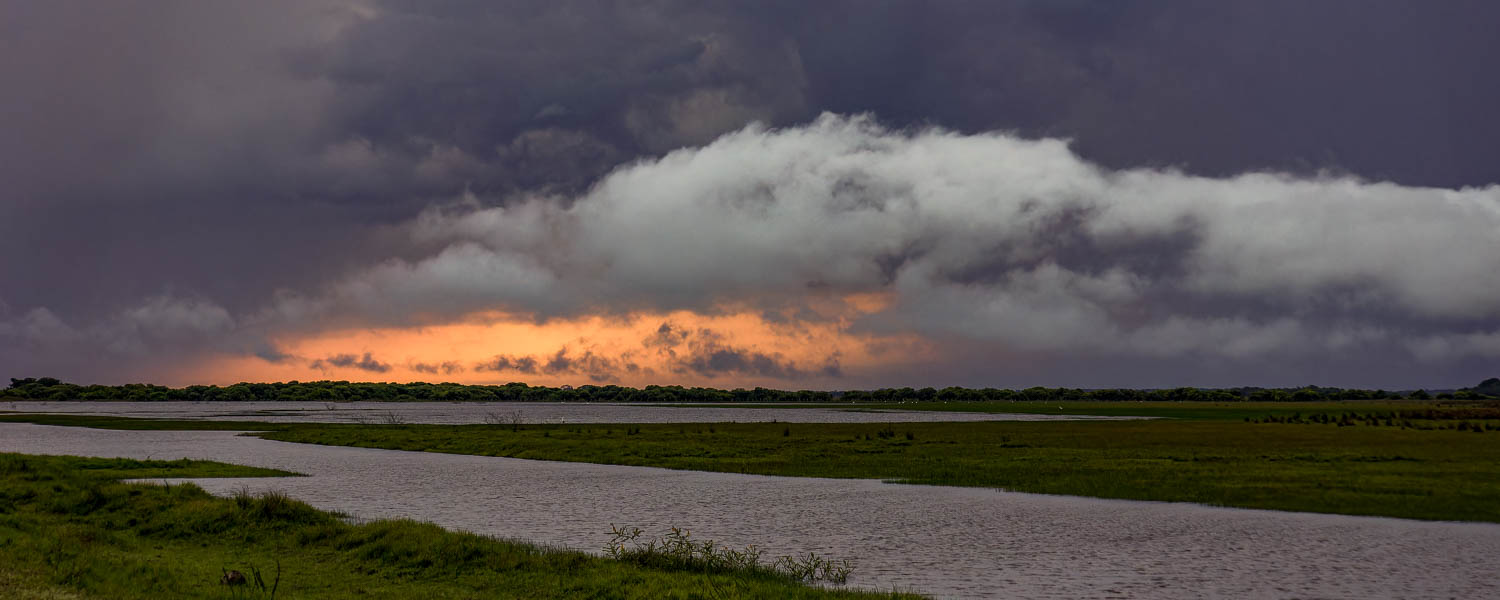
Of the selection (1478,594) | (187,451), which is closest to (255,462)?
(187,451)

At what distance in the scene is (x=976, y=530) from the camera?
28234mm

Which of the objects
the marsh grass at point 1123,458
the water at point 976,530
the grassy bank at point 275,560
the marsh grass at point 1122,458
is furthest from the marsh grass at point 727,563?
the marsh grass at point 1122,458

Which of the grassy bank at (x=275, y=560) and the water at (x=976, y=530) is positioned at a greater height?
the grassy bank at (x=275, y=560)

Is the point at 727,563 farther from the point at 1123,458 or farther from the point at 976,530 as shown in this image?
the point at 1123,458

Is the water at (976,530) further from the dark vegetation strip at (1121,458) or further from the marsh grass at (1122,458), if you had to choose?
the marsh grass at (1122,458)

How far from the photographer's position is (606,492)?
129 ft

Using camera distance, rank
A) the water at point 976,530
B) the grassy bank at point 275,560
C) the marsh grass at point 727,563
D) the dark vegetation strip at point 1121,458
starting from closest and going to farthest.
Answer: the grassy bank at point 275,560
the marsh grass at point 727,563
the water at point 976,530
the dark vegetation strip at point 1121,458

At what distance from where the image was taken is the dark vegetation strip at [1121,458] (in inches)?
1453

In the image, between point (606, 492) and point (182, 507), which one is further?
point (606, 492)

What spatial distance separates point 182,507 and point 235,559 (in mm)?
7358

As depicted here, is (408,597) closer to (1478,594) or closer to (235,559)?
(235,559)

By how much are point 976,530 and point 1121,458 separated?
29.8m

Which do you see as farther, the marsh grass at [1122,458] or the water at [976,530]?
the marsh grass at [1122,458]

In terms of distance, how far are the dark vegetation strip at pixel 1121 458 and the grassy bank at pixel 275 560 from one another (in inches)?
1001
